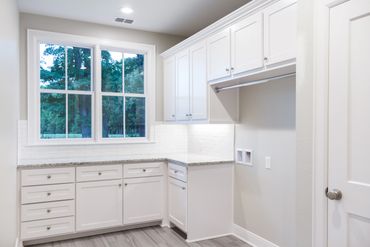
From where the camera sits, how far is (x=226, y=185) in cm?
365

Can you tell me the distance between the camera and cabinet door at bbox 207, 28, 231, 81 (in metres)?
3.09

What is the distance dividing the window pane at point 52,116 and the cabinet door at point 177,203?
1.66 m

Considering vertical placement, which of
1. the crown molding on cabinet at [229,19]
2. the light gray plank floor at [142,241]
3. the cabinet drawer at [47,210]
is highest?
the crown molding on cabinet at [229,19]

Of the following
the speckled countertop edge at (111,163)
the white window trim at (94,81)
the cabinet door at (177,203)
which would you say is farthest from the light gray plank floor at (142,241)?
the white window trim at (94,81)

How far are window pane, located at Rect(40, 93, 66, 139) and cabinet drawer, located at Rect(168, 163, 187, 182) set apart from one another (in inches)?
60.7

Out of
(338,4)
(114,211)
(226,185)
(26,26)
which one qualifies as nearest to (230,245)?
(226,185)

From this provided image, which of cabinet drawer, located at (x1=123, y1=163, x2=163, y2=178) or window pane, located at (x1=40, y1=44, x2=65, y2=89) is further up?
window pane, located at (x1=40, y1=44, x2=65, y2=89)

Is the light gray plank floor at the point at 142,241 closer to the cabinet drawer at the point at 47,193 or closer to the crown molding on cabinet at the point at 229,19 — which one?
the cabinet drawer at the point at 47,193

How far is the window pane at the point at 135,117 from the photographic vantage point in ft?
14.6

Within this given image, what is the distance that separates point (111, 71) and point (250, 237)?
292 centimetres

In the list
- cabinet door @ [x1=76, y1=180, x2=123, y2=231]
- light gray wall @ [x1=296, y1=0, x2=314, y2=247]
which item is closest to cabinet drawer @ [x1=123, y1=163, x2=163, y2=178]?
cabinet door @ [x1=76, y1=180, x2=123, y2=231]

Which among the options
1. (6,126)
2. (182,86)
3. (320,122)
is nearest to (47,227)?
(6,126)

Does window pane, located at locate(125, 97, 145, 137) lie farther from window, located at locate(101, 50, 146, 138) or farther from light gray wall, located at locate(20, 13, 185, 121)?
light gray wall, located at locate(20, 13, 185, 121)

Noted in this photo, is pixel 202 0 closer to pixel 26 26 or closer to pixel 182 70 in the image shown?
pixel 182 70
